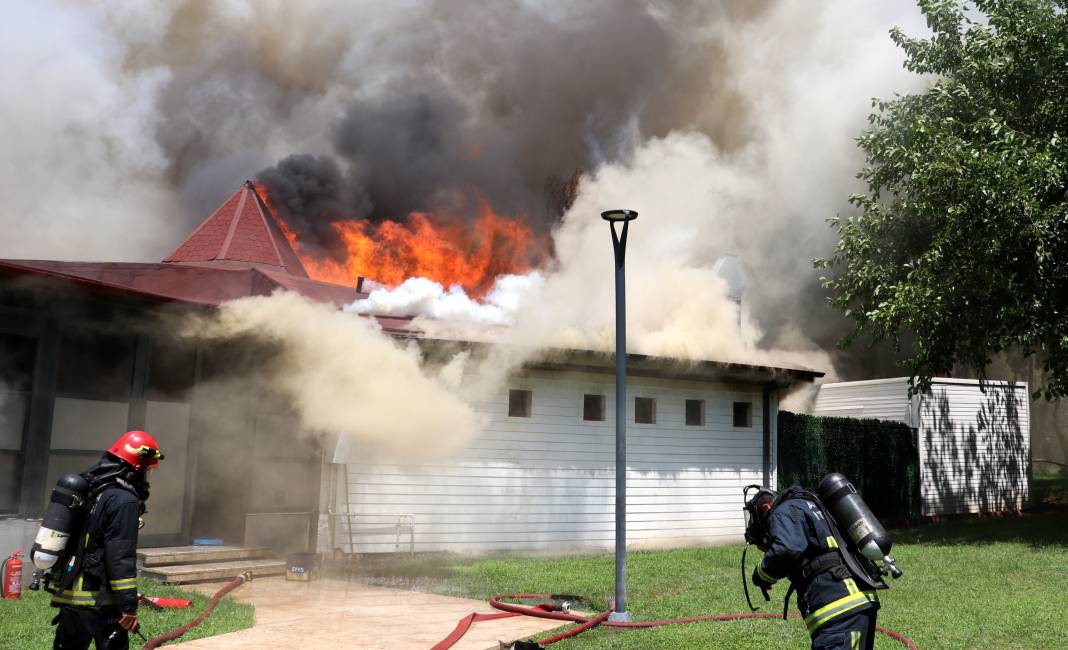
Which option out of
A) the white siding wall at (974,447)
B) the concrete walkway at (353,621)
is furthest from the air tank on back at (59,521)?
the white siding wall at (974,447)

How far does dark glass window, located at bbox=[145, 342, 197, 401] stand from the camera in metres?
12.4

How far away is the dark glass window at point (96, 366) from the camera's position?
11.3 meters

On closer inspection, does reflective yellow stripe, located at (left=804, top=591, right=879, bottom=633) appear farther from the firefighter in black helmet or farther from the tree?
the tree

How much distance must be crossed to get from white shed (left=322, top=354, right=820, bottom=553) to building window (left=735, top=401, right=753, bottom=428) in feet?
0.07

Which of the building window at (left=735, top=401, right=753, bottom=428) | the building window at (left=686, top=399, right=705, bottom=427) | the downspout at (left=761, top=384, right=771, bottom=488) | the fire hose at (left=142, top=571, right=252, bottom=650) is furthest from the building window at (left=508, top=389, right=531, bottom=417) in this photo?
the fire hose at (left=142, top=571, right=252, bottom=650)

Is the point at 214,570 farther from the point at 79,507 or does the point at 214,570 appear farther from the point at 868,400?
the point at 868,400

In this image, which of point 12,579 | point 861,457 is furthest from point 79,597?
point 861,457

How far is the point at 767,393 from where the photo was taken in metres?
18.6

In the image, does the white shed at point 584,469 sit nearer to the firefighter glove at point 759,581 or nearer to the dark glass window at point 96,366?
the dark glass window at point 96,366

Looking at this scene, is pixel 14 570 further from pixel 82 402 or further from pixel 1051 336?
pixel 1051 336

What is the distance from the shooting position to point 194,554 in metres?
11.5

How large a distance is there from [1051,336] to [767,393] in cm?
551

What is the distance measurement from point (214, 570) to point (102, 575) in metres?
5.93

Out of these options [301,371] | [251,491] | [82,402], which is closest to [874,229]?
[301,371]
